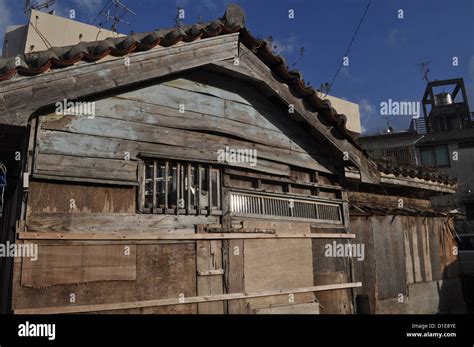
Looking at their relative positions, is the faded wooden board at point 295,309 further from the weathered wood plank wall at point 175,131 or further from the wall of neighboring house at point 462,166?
the wall of neighboring house at point 462,166

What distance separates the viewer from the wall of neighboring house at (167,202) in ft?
14.4

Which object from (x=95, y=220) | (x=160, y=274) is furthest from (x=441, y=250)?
(x=95, y=220)

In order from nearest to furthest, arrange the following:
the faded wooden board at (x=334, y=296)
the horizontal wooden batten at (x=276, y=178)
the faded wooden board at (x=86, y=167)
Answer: the faded wooden board at (x=86, y=167), the horizontal wooden batten at (x=276, y=178), the faded wooden board at (x=334, y=296)

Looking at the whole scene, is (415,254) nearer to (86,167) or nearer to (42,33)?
(86,167)

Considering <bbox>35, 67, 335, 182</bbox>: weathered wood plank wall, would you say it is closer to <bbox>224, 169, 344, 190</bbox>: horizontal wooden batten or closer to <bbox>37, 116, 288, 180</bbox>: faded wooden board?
<bbox>37, 116, 288, 180</bbox>: faded wooden board

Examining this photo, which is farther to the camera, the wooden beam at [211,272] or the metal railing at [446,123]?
the metal railing at [446,123]

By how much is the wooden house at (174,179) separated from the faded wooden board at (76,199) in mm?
15

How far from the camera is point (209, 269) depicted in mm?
5312

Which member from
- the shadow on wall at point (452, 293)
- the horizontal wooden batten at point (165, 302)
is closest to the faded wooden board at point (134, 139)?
the horizontal wooden batten at point (165, 302)

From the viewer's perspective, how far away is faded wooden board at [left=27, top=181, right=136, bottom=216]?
435 cm

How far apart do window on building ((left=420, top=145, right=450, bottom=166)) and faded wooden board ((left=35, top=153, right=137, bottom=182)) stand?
1243 inches

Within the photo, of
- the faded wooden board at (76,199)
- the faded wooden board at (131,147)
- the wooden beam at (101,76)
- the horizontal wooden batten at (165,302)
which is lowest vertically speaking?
the horizontal wooden batten at (165,302)

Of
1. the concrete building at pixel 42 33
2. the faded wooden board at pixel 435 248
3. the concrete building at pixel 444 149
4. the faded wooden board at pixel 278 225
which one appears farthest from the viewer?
the concrete building at pixel 444 149
